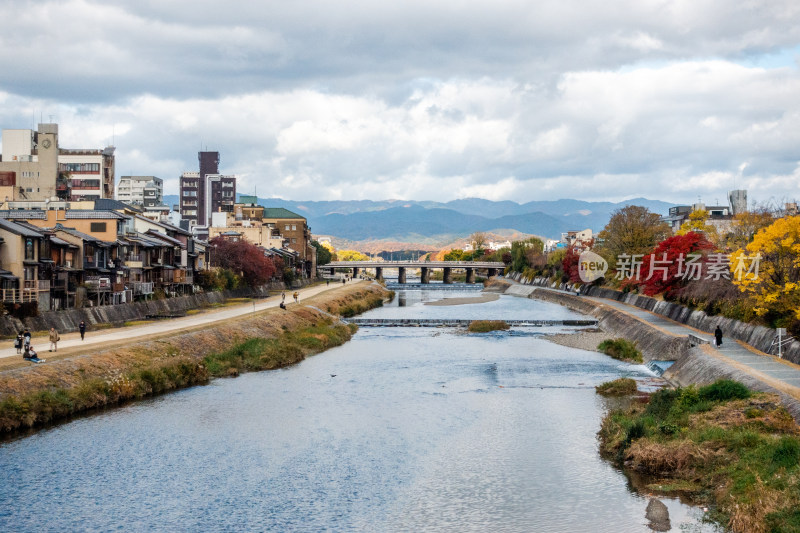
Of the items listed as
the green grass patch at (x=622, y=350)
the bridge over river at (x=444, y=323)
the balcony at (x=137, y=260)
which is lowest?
the bridge over river at (x=444, y=323)

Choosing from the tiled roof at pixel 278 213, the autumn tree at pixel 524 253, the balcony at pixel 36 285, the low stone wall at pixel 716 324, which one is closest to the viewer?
the low stone wall at pixel 716 324

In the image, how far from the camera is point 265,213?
18400 centimetres

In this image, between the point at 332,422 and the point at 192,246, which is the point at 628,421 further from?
the point at 192,246

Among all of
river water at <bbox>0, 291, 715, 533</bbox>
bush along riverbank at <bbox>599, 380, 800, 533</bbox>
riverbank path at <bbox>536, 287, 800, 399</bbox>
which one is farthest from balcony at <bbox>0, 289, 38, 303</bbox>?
riverbank path at <bbox>536, 287, 800, 399</bbox>

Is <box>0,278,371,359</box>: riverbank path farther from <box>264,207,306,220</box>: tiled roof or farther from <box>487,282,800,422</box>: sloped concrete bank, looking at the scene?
<box>264,207,306,220</box>: tiled roof

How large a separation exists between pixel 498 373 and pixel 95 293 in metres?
34.3

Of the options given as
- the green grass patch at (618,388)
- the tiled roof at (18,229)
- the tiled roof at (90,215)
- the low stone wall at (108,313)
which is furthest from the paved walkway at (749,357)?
the tiled roof at (90,215)

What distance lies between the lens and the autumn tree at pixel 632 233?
111m

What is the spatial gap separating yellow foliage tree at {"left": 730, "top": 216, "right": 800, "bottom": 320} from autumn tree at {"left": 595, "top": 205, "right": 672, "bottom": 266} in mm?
61399

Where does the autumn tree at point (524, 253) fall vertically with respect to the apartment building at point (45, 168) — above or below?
below

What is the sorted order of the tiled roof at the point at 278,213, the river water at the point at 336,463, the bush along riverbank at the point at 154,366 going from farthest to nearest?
the tiled roof at the point at 278,213, the bush along riverbank at the point at 154,366, the river water at the point at 336,463

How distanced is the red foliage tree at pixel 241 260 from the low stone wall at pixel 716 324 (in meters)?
48.3

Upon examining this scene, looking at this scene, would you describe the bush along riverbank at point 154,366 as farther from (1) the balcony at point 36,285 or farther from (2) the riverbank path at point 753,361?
(2) the riverbank path at point 753,361

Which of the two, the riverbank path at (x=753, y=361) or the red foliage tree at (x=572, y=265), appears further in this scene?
the red foliage tree at (x=572, y=265)
